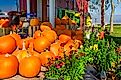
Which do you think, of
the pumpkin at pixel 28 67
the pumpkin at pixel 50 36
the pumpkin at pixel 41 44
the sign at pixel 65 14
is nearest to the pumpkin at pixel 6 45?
the pumpkin at pixel 28 67

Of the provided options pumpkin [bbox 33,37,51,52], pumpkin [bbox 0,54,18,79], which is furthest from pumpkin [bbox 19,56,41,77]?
pumpkin [bbox 33,37,51,52]

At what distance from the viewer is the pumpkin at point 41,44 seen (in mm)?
4766

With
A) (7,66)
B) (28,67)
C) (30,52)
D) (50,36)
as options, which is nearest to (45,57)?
(30,52)

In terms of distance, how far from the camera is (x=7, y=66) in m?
3.91

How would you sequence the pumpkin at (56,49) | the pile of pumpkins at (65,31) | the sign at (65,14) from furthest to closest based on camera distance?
1. the sign at (65,14)
2. the pile of pumpkins at (65,31)
3. the pumpkin at (56,49)

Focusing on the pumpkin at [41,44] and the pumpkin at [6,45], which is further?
the pumpkin at [41,44]

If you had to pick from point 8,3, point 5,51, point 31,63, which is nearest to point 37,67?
point 31,63

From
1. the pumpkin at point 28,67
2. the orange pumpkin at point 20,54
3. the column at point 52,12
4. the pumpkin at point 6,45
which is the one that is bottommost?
the pumpkin at point 28,67

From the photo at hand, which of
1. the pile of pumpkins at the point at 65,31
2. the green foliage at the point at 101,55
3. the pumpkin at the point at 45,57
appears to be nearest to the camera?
the pumpkin at the point at 45,57

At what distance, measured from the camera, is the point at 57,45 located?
504 cm

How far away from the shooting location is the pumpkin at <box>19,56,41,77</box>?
159 inches

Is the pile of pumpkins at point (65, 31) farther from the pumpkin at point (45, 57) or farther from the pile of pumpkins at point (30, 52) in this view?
the pumpkin at point (45, 57)

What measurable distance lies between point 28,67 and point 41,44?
0.82 m

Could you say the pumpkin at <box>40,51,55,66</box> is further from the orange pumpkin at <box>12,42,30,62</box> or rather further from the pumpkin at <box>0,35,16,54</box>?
the pumpkin at <box>0,35,16,54</box>
